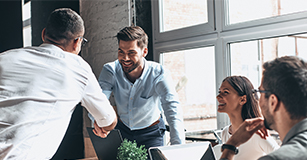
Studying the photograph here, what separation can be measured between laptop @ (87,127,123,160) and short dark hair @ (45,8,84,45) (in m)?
0.65

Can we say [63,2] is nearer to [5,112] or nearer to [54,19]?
[54,19]

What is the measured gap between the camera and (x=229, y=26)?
2.74 meters

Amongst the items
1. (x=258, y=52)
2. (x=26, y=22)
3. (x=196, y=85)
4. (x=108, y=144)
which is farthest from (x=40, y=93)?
(x=26, y=22)

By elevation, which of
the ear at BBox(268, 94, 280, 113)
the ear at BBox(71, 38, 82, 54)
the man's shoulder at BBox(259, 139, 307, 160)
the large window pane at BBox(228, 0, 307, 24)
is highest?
the large window pane at BBox(228, 0, 307, 24)

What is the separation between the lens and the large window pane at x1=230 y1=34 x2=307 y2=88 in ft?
7.56

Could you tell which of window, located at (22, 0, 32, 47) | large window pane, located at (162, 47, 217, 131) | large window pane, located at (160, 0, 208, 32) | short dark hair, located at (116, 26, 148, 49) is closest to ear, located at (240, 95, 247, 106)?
short dark hair, located at (116, 26, 148, 49)

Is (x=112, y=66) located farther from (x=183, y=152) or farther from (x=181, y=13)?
(x=183, y=152)

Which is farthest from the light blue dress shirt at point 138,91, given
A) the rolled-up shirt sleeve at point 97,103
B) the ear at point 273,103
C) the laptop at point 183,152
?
the ear at point 273,103

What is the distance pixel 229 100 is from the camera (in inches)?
71.5

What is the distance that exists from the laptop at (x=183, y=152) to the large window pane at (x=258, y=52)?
50.6 inches

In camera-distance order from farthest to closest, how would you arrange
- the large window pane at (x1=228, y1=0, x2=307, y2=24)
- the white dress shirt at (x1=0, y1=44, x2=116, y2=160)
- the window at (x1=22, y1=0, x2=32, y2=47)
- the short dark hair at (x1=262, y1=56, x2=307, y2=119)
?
the window at (x1=22, y1=0, x2=32, y2=47) < the large window pane at (x1=228, y1=0, x2=307, y2=24) < the white dress shirt at (x1=0, y1=44, x2=116, y2=160) < the short dark hair at (x1=262, y1=56, x2=307, y2=119)

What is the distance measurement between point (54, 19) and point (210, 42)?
159cm

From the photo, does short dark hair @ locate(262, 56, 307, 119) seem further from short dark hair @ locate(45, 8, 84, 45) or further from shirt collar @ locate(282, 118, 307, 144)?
short dark hair @ locate(45, 8, 84, 45)

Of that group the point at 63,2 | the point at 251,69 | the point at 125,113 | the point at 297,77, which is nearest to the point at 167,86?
the point at 125,113
